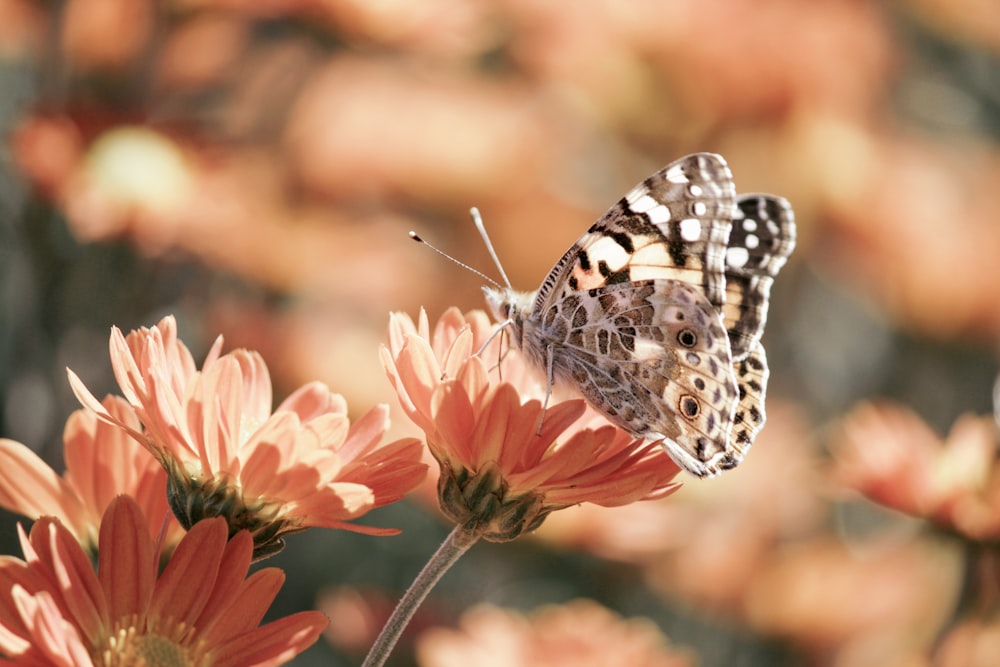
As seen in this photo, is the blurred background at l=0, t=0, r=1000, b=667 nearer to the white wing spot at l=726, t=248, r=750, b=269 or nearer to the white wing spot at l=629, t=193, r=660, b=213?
the white wing spot at l=726, t=248, r=750, b=269

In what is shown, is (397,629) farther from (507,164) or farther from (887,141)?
(887,141)

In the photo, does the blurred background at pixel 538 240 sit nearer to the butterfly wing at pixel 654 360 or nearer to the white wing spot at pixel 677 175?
the butterfly wing at pixel 654 360

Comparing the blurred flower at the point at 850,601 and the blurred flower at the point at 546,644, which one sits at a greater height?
the blurred flower at the point at 546,644

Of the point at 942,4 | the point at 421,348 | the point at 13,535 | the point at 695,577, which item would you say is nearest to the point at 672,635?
the point at 695,577

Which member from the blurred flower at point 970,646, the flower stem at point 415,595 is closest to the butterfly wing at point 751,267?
the flower stem at point 415,595

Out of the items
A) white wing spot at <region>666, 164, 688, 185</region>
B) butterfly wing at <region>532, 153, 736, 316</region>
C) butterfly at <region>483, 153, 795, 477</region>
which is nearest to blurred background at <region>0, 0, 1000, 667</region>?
butterfly at <region>483, 153, 795, 477</region>

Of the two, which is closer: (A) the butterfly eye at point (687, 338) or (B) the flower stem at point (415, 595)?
(B) the flower stem at point (415, 595)

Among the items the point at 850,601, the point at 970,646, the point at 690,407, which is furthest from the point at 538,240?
the point at 690,407
